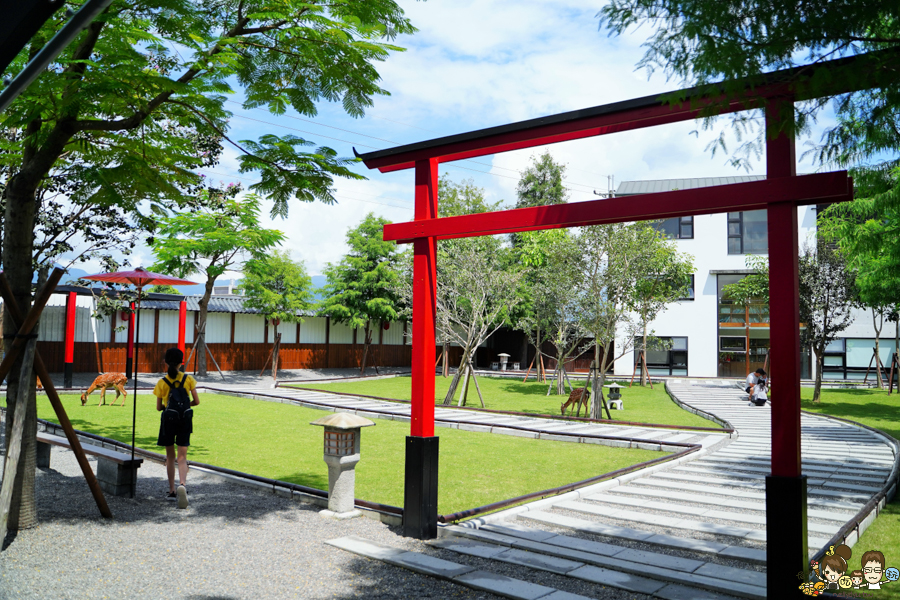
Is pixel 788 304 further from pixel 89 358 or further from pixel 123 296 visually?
pixel 89 358

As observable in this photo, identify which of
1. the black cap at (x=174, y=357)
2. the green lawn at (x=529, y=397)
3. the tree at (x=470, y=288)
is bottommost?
the green lawn at (x=529, y=397)

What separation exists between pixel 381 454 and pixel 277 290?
18850 millimetres

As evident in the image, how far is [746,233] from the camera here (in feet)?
108

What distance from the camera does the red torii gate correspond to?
380 cm

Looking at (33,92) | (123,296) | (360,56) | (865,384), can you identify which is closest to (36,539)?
(33,92)

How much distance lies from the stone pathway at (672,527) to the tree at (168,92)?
159 inches

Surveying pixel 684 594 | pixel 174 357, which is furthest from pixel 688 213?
pixel 174 357

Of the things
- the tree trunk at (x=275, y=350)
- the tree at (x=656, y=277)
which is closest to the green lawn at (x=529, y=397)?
the tree at (x=656, y=277)

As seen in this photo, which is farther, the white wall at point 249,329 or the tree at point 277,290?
the white wall at point 249,329

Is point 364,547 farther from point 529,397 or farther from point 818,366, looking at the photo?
point 818,366

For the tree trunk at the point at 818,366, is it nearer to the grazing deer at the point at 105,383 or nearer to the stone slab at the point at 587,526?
the stone slab at the point at 587,526

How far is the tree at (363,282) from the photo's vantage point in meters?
30.6

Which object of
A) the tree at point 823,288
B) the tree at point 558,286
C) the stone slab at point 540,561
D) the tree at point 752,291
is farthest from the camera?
the tree at point 752,291

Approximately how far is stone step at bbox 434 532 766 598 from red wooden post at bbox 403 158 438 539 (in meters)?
0.34
